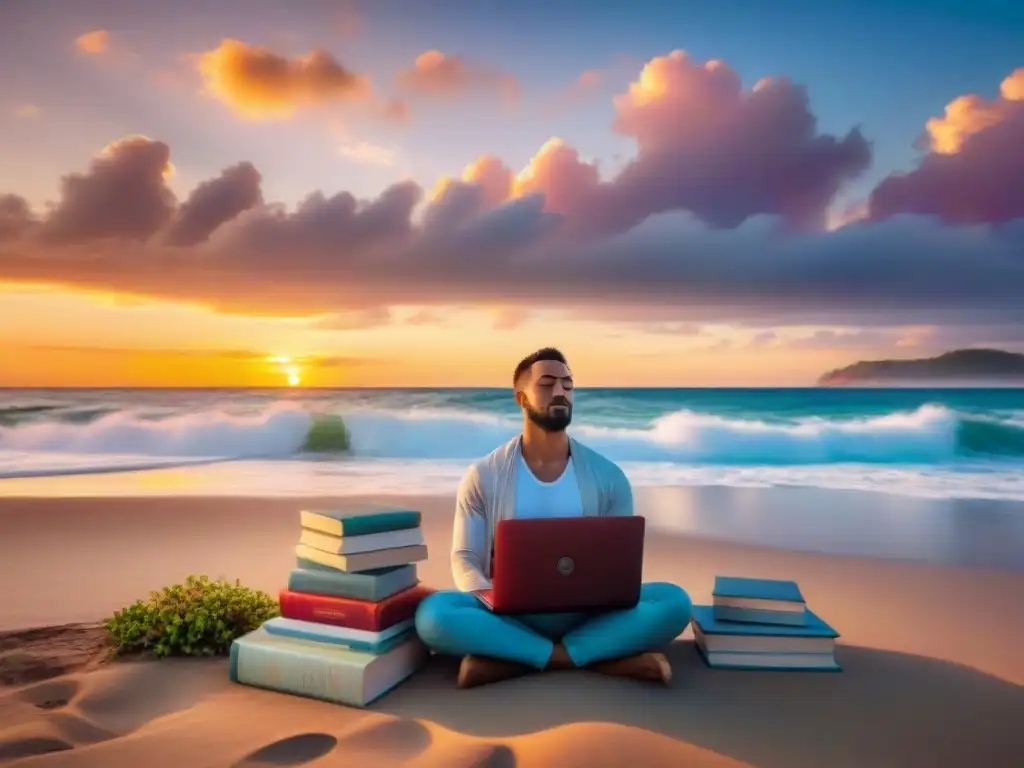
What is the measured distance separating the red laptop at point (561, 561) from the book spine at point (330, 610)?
0.51m

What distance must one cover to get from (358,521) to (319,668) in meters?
0.58

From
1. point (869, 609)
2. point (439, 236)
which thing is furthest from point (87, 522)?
point (439, 236)

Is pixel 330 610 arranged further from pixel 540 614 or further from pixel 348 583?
pixel 540 614

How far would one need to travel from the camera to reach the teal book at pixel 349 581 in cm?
323

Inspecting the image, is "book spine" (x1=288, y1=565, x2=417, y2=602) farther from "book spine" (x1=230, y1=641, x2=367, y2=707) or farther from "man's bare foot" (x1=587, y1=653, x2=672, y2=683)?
"man's bare foot" (x1=587, y1=653, x2=672, y2=683)

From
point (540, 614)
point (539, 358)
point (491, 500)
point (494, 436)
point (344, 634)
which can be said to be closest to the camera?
point (344, 634)

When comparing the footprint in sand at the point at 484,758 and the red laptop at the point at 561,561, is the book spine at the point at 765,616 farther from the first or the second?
the footprint in sand at the point at 484,758

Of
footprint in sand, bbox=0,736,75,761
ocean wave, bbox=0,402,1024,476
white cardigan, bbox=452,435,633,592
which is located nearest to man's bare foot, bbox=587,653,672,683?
white cardigan, bbox=452,435,633,592

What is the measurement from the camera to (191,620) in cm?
357

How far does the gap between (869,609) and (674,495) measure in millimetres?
4133

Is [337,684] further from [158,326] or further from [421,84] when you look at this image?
[158,326]

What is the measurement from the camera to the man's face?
358 cm

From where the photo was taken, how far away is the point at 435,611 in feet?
10.5

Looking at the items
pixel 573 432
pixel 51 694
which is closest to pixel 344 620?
pixel 51 694
